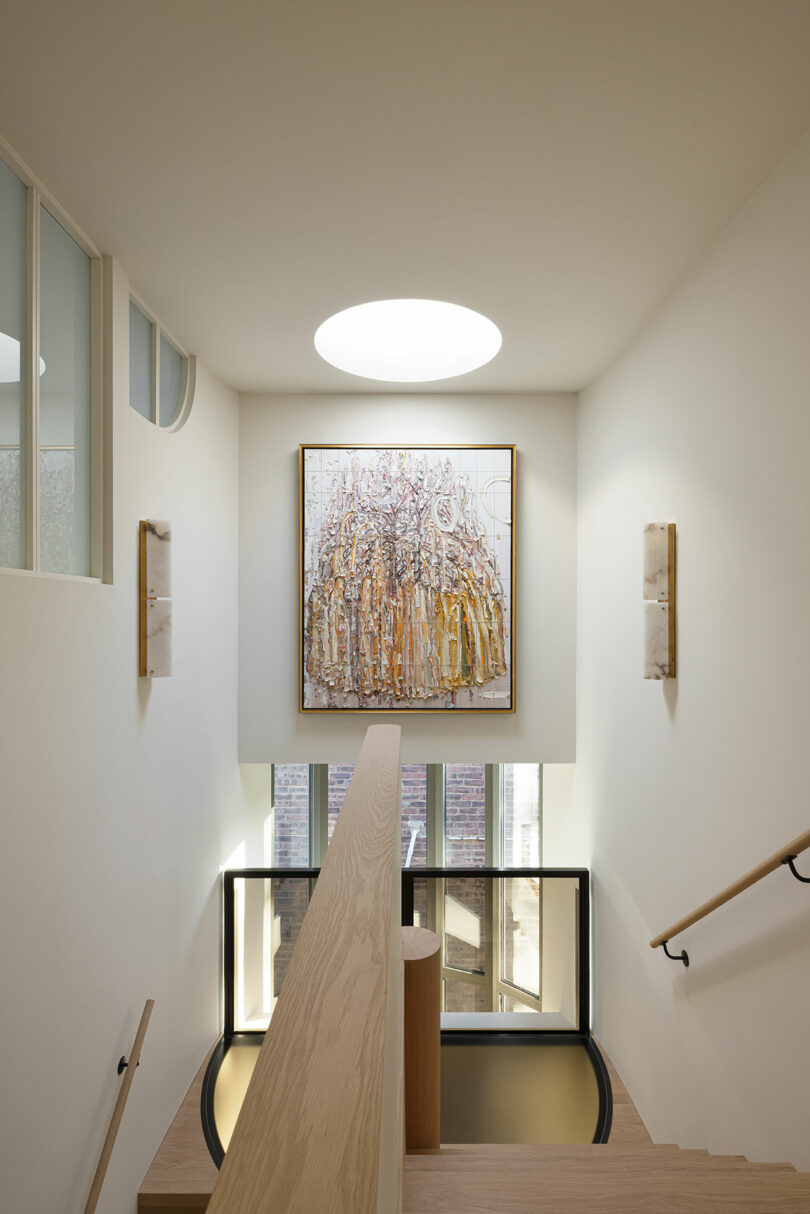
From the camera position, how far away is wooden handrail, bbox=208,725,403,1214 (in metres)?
0.55

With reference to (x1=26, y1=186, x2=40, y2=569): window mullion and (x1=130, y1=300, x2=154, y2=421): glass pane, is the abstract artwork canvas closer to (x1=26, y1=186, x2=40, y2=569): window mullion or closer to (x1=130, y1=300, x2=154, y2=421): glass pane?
(x1=130, y1=300, x2=154, y2=421): glass pane

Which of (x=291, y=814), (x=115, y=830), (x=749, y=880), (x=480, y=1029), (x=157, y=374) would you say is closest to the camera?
(x=749, y=880)

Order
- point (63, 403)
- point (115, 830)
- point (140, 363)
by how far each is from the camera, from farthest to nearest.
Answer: point (140, 363) < point (115, 830) < point (63, 403)

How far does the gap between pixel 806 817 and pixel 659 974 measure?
144 cm

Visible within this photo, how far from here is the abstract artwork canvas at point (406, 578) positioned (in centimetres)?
428

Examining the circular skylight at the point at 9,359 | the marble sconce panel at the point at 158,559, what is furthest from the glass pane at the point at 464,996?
the circular skylight at the point at 9,359

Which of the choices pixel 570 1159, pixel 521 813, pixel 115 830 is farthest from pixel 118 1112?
pixel 521 813

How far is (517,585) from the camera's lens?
4.37 metres

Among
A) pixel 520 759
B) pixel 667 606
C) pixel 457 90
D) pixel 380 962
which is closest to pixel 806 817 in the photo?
pixel 667 606

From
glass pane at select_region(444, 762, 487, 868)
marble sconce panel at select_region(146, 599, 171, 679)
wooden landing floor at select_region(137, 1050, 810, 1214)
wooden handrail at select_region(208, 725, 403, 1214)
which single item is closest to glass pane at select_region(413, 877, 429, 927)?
glass pane at select_region(444, 762, 487, 868)

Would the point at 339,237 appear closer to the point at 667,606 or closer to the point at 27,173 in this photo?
the point at 27,173

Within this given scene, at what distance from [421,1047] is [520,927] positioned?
251 cm

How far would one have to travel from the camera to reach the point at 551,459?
171 inches

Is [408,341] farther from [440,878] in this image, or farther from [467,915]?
[467,915]
